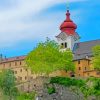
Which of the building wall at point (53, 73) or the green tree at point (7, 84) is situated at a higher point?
the building wall at point (53, 73)

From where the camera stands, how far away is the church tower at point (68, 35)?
14100 cm

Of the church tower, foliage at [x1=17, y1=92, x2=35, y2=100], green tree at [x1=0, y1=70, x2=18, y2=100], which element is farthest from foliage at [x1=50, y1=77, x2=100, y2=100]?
the church tower

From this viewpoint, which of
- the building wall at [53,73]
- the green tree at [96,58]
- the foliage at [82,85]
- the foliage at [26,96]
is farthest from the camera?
the building wall at [53,73]

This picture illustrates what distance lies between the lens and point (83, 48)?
134875mm

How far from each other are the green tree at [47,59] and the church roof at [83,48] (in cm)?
1040

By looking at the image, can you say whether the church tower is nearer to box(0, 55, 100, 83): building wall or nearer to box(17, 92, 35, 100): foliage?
box(0, 55, 100, 83): building wall


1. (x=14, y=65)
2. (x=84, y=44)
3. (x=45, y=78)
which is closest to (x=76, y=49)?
(x=84, y=44)

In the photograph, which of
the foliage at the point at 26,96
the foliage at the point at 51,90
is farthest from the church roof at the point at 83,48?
the foliage at the point at 51,90

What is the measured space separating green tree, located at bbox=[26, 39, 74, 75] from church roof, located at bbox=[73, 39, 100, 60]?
10.4 metres

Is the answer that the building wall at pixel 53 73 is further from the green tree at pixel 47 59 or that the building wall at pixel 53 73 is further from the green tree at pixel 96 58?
the green tree at pixel 47 59

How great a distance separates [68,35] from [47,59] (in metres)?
26.1

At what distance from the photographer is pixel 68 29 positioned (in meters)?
142

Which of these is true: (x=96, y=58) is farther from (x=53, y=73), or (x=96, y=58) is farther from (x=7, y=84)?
(x=7, y=84)

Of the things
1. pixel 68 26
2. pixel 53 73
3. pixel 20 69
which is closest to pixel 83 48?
pixel 68 26
